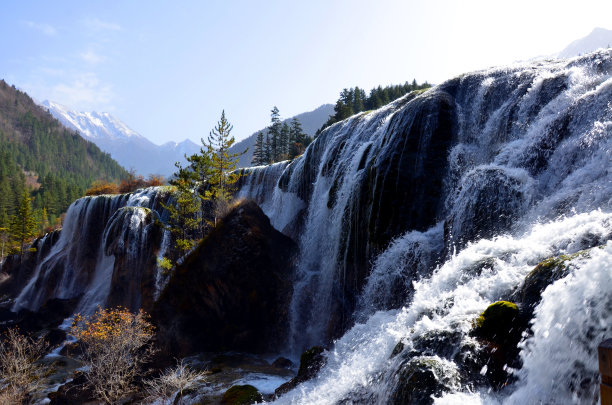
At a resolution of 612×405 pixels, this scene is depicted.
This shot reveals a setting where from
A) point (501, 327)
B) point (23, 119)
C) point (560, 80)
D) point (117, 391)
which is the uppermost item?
point (23, 119)

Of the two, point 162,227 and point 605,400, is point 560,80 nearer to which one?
point 605,400

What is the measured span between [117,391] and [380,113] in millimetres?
19632

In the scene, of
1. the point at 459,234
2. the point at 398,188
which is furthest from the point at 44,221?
the point at 459,234

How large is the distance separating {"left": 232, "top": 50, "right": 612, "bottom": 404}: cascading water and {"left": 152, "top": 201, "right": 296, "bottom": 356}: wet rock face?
1.71 m

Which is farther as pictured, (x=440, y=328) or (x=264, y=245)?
(x=264, y=245)

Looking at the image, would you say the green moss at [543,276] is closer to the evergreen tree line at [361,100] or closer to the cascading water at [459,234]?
the cascading water at [459,234]

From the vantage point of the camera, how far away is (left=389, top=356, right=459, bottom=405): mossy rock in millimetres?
5641

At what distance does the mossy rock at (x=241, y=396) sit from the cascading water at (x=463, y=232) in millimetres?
2100

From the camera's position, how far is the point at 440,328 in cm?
673

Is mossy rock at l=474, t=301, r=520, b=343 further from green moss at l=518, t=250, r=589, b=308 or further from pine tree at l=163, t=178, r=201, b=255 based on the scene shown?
pine tree at l=163, t=178, r=201, b=255

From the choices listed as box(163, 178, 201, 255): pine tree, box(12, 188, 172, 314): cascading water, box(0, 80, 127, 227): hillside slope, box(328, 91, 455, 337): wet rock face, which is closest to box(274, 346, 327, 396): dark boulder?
box(328, 91, 455, 337): wet rock face

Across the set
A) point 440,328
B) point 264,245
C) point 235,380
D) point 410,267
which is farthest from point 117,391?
point 440,328

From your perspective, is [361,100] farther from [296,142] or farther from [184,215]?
[184,215]

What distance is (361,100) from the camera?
75312 millimetres
